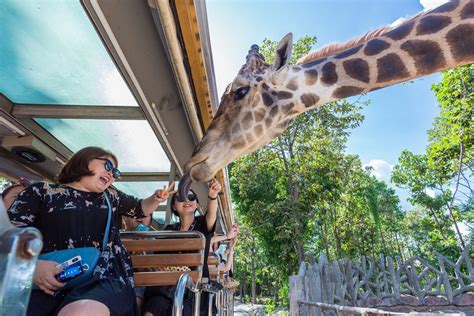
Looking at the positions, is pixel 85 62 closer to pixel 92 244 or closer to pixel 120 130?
pixel 120 130

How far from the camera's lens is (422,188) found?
71.3 ft

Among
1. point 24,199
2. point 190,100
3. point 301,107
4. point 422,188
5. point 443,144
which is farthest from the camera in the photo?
point 422,188

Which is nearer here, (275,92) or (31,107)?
(275,92)

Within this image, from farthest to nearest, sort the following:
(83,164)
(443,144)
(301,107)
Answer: (443,144) < (301,107) < (83,164)

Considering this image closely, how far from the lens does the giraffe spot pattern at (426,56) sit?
5.98 ft

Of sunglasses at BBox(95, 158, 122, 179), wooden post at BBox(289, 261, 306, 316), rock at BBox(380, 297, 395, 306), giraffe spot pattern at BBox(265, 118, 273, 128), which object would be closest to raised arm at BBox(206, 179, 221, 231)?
giraffe spot pattern at BBox(265, 118, 273, 128)

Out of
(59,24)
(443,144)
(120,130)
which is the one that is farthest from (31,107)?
(443,144)

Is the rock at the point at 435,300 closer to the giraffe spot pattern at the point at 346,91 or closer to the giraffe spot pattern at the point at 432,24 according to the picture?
the giraffe spot pattern at the point at 346,91

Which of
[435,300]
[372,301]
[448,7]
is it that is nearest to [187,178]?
[448,7]

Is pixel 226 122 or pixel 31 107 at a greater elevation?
pixel 31 107

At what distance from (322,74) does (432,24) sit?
701 mm

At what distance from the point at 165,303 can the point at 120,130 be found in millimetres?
1954

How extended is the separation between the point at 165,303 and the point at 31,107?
219 centimetres

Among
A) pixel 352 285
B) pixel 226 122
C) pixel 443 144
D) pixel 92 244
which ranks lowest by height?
pixel 352 285
